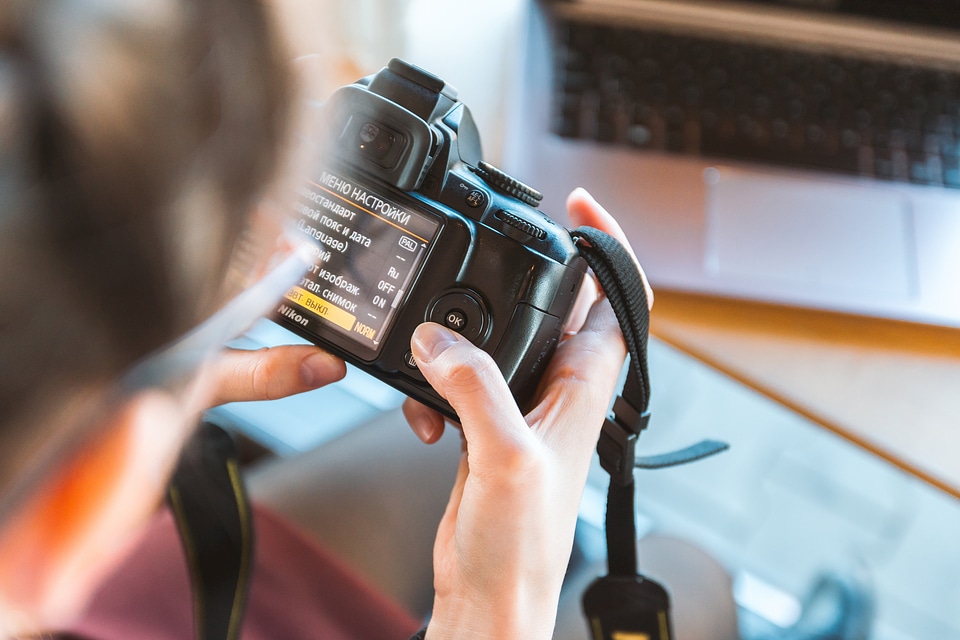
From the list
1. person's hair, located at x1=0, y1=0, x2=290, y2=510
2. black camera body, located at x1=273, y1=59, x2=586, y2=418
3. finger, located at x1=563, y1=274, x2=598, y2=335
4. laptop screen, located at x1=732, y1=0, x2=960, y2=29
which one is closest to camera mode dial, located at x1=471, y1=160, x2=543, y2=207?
black camera body, located at x1=273, y1=59, x2=586, y2=418

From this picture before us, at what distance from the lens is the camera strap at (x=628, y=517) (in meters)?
0.40

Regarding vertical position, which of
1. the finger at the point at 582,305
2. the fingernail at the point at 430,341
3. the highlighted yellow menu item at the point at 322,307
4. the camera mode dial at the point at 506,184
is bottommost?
the highlighted yellow menu item at the point at 322,307

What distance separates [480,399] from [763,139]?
0.40m

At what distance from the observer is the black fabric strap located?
466mm

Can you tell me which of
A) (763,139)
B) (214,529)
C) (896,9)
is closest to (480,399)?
(214,529)

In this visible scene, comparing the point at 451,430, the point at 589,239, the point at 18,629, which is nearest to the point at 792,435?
the point at 451,430

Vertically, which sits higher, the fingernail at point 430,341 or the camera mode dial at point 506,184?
the camera mode dial at point 506,184

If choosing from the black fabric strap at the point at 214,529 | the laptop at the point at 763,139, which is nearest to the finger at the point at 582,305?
the laptop at the point at 763,139

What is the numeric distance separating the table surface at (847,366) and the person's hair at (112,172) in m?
0.38

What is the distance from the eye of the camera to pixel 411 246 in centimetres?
37

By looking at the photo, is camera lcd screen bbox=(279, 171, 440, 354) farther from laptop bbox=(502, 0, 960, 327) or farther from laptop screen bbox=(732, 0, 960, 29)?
laptop screen bbox=(732, 0, 960, 29)

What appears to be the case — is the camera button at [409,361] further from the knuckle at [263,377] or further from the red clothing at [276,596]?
the red clothing at [276,596]

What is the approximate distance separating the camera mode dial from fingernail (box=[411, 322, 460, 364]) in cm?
8

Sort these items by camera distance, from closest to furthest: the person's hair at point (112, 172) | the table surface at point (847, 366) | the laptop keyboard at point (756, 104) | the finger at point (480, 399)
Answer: the person's hair at point (112, 172)
the finger at point (480, 399)
the table surface at point (847, 366)
the laptop keyboard at point (756, 104)
